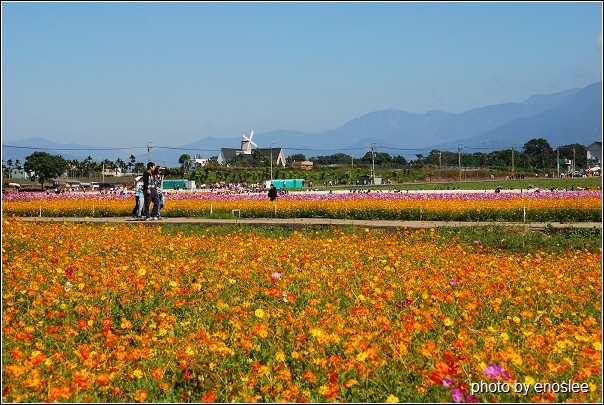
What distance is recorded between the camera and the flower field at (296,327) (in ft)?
14.9

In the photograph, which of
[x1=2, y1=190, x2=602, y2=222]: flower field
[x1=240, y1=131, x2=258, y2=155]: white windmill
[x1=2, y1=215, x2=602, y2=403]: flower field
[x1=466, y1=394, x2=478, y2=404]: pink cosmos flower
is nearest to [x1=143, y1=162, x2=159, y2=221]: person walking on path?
[x1=2, y1=190, x2=602, y2=222]: flower field

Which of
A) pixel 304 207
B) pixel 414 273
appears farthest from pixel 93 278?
pixel 304 207

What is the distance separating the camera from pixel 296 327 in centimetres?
589

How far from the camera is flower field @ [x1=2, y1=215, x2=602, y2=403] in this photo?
4527mm

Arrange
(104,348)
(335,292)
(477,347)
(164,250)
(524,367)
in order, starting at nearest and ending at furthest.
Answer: (524,367), (477,347), (104,348), (335,292), (164,250)

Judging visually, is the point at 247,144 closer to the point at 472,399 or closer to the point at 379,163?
the point at 379,163

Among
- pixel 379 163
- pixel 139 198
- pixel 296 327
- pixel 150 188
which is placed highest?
pixel 379 163

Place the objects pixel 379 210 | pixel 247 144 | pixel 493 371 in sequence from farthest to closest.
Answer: pixel 247 144, pixel 379 210, pixel 493 371

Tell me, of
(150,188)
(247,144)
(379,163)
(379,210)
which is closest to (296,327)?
(150,188)

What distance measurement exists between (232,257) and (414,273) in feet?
8.48

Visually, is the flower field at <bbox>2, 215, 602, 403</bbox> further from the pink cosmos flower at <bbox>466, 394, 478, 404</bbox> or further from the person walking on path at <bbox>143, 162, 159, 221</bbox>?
the person walking on path at <bbox>143, 162, 159, 221</bbox>

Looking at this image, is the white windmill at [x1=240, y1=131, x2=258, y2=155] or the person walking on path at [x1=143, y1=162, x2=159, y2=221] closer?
the person walking on path at [x1=143, y1=162, x2=159, y2=221]

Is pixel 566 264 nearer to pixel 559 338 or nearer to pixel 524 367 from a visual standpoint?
pixel 559 338

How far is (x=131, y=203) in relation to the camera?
24984 mm
